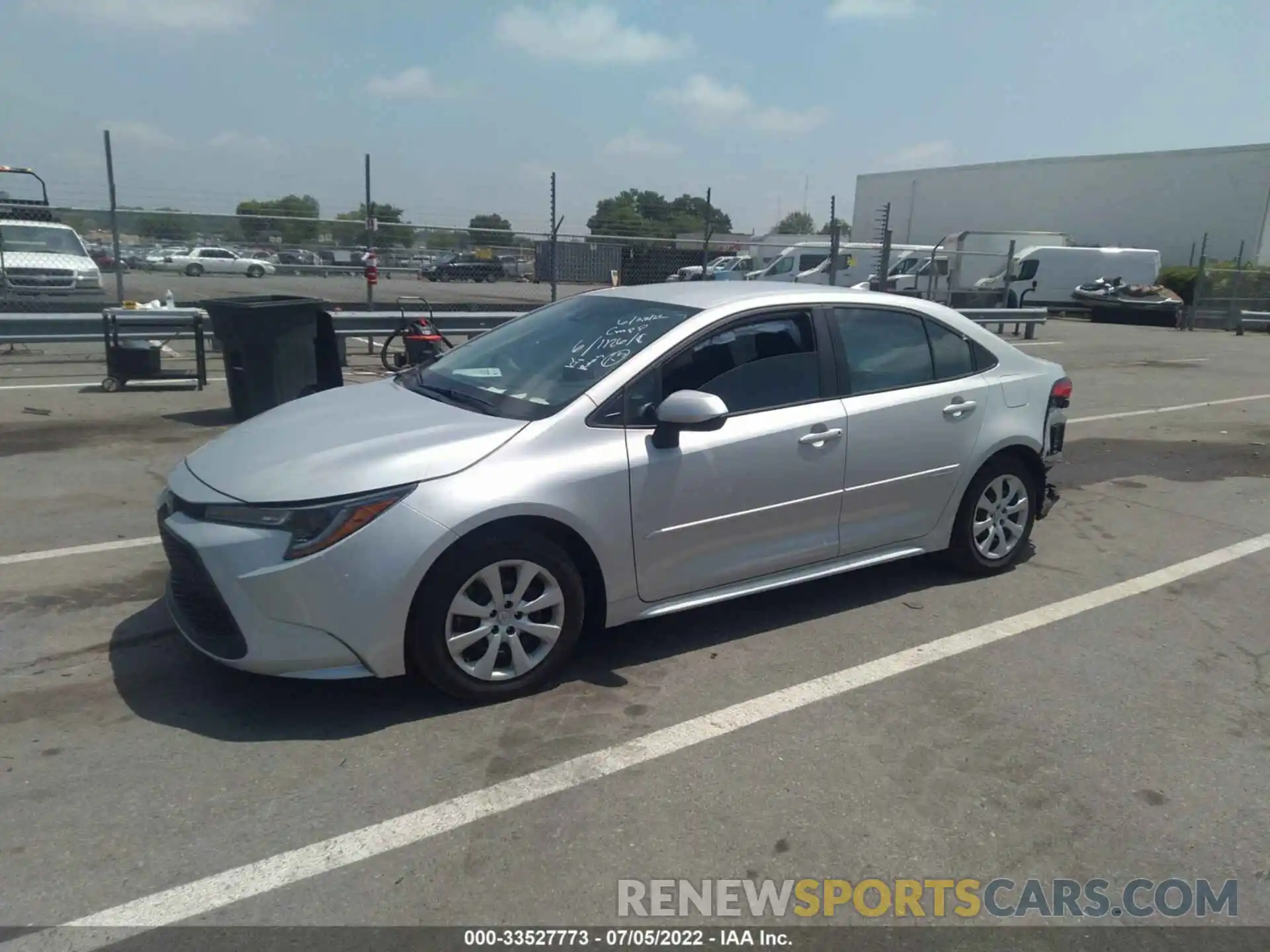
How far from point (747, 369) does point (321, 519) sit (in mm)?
2026

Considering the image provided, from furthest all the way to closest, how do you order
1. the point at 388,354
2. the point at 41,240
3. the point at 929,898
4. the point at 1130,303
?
the point at 1130,303
the point at 41,240
the point at 388,354
the point at 929,898

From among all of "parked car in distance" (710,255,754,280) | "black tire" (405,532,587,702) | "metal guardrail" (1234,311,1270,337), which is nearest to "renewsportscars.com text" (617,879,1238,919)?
"black tire" (405,532,587,702)

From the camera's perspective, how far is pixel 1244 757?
369 cm

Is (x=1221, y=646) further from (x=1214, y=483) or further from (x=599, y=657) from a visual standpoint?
(x=1214, y=483)

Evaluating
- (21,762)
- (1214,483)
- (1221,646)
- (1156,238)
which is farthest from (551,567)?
(1156,238)

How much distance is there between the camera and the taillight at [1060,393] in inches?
222

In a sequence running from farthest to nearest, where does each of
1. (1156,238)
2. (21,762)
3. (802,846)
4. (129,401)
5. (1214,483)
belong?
1. (1156,238)
2. (129,401)
3. (1214,483)
4. (21,762)
5. (802,846)

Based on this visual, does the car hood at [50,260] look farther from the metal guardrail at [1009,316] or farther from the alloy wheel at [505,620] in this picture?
the metal guardrail at [1009,316]

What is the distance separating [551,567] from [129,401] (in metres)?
7.89

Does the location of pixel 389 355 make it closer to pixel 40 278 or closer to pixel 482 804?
pixel 40 278

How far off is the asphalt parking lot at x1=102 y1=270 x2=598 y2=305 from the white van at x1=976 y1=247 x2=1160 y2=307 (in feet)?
64.4

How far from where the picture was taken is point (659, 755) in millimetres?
3561

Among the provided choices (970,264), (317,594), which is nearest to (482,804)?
(317,594)

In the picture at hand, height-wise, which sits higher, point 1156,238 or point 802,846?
point 1156,238
